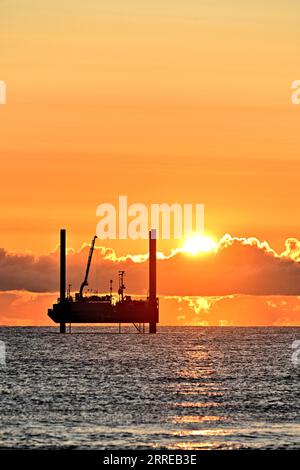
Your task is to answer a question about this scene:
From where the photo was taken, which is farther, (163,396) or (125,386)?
(125,386)

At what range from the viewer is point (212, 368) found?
140 meters

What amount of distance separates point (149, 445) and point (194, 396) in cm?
3408

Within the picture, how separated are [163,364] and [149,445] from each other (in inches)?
3638

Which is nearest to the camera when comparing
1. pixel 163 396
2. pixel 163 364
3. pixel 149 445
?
pixel 149 445

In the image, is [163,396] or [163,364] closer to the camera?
[163,396]
